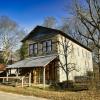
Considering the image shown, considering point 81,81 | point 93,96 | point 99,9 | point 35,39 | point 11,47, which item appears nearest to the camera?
point 93,96

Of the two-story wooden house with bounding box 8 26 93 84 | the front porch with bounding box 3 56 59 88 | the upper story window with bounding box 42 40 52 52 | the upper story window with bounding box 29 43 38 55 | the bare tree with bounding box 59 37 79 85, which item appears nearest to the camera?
the front porch with bounding box 3 56 59 88

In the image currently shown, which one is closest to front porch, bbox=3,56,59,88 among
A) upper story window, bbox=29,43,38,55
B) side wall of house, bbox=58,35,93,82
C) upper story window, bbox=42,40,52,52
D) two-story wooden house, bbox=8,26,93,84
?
two-story wooden house, bbox=8,26,93,84

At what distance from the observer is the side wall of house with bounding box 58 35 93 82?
102ft

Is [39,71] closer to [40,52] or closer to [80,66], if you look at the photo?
[40,52]

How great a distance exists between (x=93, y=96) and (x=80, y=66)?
2056cm

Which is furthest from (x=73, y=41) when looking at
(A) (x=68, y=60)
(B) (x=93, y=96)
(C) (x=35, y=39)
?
(B) (x=93, y=96)

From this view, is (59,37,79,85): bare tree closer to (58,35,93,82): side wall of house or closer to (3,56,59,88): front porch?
(58,35,93,82): side wall of house

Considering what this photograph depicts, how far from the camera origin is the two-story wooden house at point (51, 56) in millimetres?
30602

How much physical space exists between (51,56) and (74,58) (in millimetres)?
5381

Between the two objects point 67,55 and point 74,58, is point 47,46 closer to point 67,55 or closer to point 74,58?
point 67,55

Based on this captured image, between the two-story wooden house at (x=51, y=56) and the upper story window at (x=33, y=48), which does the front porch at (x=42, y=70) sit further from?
the upper story window at (x=33, y=48)

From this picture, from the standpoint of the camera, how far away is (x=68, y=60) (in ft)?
107

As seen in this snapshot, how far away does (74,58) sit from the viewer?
1350 inches

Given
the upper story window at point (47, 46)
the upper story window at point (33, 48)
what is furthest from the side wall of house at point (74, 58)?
the upper story window at point (33, 48)
